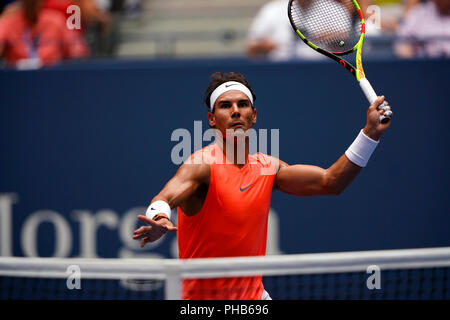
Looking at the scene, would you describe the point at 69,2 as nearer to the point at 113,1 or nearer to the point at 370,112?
the point at 113,1

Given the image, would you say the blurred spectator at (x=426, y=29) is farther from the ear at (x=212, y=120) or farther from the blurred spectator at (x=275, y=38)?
the ear at (x=212, y=120)

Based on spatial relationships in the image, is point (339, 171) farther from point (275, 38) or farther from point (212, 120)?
point (275, 38)

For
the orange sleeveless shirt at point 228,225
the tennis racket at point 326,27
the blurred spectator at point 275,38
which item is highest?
the blurred spectator at point 275,38

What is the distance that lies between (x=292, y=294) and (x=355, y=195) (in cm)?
101

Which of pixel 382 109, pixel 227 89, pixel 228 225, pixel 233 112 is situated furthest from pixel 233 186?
pixel 382 109

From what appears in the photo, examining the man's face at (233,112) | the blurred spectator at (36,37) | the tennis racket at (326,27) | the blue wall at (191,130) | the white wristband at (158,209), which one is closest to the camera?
the white wristband at (158,209)

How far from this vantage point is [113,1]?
23.5 feet

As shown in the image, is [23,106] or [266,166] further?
[23,106]

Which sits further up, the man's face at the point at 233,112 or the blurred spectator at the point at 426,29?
the blurred spectator at the point at 426,29

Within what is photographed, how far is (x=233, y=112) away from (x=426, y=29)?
10.4 ft

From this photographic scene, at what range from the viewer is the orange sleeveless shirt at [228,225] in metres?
3.30

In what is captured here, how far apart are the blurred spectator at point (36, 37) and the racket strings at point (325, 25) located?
9.50 feet

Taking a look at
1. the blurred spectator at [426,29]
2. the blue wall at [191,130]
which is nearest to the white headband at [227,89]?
the blue wall at [191,130]
